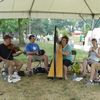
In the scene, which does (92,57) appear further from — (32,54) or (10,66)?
(10,66)

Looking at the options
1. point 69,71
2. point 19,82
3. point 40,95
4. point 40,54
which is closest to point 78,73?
point 69,71

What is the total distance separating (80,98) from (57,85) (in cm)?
129

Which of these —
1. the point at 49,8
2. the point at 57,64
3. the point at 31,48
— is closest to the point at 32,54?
the point at 31,48

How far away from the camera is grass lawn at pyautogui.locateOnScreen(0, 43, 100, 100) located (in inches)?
247

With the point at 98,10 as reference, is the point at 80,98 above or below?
below

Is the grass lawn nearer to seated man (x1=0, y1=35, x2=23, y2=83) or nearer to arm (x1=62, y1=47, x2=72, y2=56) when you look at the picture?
seated man (x1=0, y1=35, x2=23, y2=83)

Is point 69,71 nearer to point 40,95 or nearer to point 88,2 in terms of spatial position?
point 88,2

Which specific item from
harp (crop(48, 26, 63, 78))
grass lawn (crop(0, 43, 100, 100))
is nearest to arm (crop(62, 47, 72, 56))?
harp (crop(48, 26, 63, 78))

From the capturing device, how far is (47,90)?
691cm

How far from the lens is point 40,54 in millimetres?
8734

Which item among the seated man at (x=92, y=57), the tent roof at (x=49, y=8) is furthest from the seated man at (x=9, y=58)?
the seated man at (x=92, y=57)

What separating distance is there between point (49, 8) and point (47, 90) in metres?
3.72

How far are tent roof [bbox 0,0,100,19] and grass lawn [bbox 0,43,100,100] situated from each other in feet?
7.83

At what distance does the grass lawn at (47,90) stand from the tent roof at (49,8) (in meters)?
2.39
